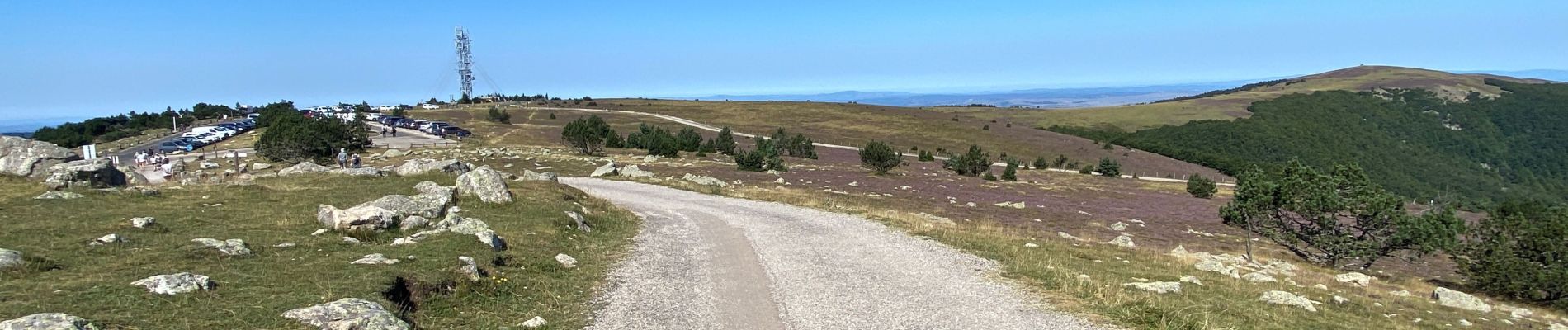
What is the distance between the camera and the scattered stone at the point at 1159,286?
13477 millimetres

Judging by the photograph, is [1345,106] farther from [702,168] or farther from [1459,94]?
[702,168]

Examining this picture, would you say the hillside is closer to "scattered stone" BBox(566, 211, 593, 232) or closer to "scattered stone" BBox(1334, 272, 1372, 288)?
"scattered stone" BBox(1334, 272, 1372, 288)

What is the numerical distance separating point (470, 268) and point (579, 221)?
7.91 meters

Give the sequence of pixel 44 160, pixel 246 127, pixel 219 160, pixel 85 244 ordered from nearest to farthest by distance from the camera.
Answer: pixel 85 244
pixel 44 160
pixel 219 160
pixel 246 127

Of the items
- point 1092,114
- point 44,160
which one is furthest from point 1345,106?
point 44,160

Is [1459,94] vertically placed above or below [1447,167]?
above

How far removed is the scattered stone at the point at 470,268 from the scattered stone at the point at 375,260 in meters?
1.14

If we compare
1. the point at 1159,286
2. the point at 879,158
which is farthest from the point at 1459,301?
the point at 879,158

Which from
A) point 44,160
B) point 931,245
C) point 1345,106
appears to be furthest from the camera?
point 1345,106

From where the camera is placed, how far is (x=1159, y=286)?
45.1ft

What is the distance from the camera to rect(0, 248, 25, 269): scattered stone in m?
10.3

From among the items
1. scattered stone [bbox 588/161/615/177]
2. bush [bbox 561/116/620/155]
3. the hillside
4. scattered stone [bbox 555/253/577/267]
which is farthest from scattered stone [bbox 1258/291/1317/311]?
the hillside

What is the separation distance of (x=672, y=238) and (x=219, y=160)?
46.2 m

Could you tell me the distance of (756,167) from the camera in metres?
51.0
